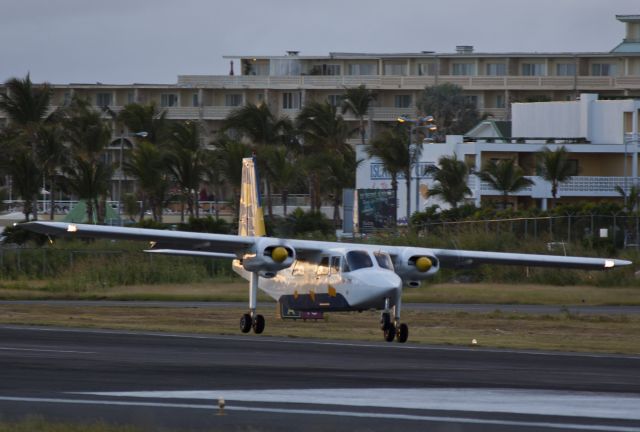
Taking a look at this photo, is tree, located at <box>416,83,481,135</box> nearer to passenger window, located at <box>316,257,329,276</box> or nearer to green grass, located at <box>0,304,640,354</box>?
green grass, located at <box>0,304,640,354</box>

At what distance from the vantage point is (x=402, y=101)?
120 meters

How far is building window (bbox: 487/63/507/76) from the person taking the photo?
121625 millimetres

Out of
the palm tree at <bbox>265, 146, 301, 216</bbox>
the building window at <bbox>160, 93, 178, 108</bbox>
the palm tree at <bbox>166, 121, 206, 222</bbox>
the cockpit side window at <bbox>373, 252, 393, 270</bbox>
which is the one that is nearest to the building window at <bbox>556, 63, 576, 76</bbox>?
the building window at <bbox>160, 93, 178, 108</bbox>

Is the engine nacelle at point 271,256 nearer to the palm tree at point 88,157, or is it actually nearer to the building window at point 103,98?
the palm tree at point 88,157

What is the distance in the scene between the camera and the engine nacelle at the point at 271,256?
97.1 ft

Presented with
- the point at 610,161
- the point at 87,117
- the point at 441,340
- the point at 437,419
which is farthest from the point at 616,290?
the point at 87,117

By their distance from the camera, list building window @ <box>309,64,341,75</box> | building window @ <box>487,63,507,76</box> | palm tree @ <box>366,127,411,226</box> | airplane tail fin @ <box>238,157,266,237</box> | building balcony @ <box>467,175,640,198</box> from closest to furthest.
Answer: airplane tail fin @ <box>238,157,266,237</box> → building balcony @ <box>467,175,640,198</box> → palm tree @ <box>366,127,411,226</box> → building window @ <box>487,63,507,76</box> → building window @ <box>309,64,341,75</box>

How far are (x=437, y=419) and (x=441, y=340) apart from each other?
13.9 meters

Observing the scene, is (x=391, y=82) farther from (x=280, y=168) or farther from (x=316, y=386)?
(x=316, y=386)

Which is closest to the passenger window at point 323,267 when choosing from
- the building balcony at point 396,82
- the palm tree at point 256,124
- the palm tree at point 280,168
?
the palm tree at point 280,168

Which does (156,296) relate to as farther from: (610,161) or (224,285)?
(610,161)

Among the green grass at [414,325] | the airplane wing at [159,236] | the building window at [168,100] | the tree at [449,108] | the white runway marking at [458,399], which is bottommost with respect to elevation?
the green grass at [414,325]

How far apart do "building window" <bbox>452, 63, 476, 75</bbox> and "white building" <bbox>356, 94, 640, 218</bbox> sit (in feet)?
113

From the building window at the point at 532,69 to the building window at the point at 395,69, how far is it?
457 inches
